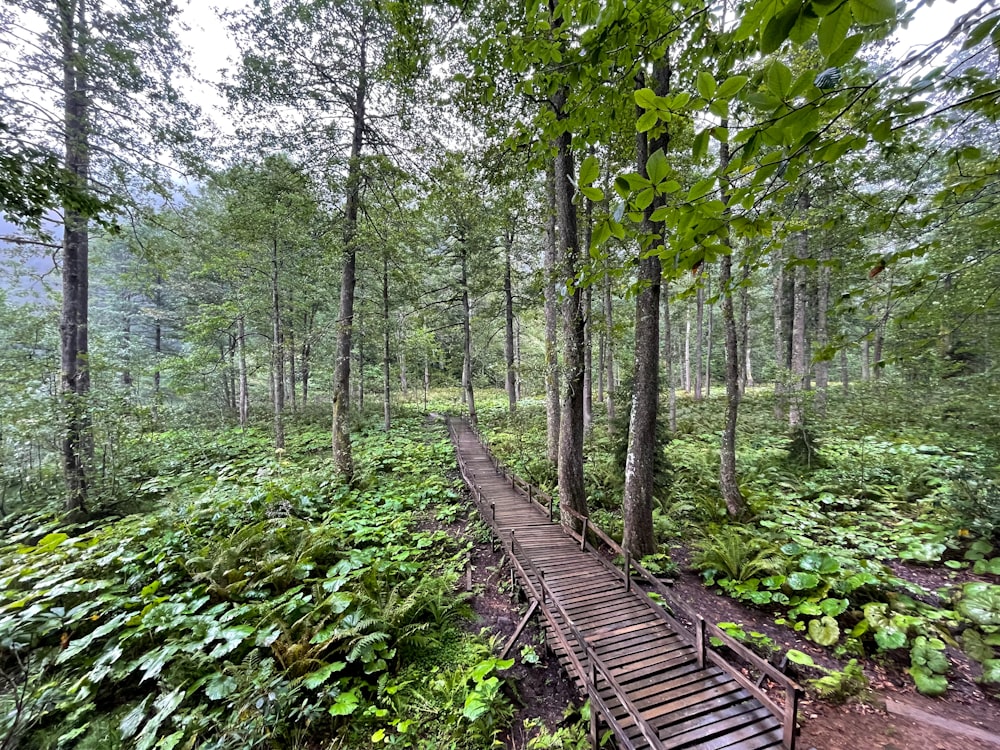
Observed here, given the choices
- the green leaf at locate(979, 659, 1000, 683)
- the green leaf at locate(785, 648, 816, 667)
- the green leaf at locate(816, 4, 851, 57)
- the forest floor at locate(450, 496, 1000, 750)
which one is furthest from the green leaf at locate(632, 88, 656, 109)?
the green leaf at locate(979, 659, 1000, 683)

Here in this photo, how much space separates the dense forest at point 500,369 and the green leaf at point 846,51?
0.04ft

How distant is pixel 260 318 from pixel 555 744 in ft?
62.2

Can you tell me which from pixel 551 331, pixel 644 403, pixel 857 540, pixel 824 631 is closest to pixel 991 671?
pixel 824 631

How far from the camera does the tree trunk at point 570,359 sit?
6.53m

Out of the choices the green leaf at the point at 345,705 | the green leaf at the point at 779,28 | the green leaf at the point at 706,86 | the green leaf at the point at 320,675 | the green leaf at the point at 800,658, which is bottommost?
the green leaf at the point at 345,705

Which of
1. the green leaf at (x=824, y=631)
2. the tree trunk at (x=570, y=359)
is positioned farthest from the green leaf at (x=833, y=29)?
the green leaf at (x=824, y=631)

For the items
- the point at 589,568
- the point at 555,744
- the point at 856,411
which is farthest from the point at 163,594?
the point at 856,411

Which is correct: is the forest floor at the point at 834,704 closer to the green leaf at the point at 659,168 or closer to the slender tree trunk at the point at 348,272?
the green leaf at the point at 659,168

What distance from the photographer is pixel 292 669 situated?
14.0 feet

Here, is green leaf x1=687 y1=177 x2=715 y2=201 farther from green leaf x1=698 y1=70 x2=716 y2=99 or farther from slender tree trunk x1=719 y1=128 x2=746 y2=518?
slender tree trunk x1=719 y1=128 x2=746 y2=518

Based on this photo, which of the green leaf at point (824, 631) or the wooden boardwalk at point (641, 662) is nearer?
the wooden boardwalk at point (641, 662)

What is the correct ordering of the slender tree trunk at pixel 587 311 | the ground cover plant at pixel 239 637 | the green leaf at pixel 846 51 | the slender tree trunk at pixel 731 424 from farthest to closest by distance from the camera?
the slender tree trunk at pixel 731 424
the slender tree trunk at pixel 587 311
the ground cover plant at pixel 239 637
the green leaf at pixel 846 51

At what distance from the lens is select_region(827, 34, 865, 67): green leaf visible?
930 mm

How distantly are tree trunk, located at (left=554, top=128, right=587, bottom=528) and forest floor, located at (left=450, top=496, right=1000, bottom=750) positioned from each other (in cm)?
212
